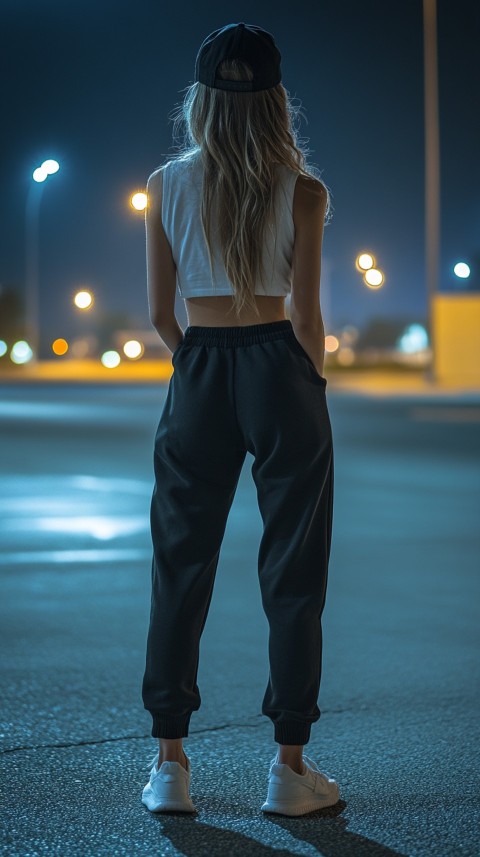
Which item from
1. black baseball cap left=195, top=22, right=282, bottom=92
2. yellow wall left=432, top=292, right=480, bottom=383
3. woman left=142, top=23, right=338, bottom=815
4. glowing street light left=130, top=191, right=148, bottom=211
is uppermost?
black baseball cap left=195, top=22, right=282, bottom=92

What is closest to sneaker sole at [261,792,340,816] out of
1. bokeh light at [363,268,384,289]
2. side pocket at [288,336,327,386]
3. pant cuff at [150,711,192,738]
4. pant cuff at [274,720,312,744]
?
pant cuff at [274,720,312,744]

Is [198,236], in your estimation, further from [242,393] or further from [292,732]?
[292,732]

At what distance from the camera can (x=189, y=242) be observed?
10.9ft

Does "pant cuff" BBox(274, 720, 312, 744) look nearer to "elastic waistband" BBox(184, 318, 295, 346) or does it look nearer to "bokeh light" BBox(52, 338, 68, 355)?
"elastic waistband" BBox(184, 318, 295, 346)

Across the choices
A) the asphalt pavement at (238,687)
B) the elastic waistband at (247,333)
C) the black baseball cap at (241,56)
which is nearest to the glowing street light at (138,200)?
the black baseball cap at (241,56)

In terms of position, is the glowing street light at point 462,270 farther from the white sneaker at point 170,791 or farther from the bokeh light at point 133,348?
the white sneaker at point 170,791

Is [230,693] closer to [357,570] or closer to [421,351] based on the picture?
[357,570]

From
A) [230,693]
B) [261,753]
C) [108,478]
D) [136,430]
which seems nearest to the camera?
[261,753]

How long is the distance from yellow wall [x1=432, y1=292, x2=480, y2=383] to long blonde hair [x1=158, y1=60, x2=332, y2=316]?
135ft

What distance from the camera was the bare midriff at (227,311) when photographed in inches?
→ 130

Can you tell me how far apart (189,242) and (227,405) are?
435 mm

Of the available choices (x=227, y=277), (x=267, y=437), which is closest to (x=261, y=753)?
(x=267, y=437)

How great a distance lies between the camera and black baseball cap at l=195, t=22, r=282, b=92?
327 centimetres

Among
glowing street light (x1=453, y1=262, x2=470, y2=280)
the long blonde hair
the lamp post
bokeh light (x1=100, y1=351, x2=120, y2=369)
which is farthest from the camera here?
the lamp post
